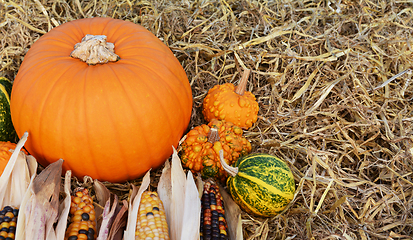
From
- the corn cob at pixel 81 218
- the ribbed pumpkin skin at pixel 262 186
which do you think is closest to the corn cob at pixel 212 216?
the ribbed pumpkin skin at pixel 262 186

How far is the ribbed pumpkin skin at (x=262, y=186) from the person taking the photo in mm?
2336

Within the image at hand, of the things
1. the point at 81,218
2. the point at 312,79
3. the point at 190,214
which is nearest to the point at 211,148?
the point at 190,214

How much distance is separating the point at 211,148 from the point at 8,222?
158 centimetres

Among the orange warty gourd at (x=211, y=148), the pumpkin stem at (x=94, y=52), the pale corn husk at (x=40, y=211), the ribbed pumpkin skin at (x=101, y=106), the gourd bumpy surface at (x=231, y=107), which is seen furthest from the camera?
the gourd bumpy surface at (x=231, y=107)

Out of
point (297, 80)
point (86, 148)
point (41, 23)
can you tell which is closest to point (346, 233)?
point (297, 80)

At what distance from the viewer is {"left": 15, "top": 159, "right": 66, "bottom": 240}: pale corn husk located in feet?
6.42

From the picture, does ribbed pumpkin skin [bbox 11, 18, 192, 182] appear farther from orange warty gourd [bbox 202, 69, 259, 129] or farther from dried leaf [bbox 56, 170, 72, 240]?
orange warty gourd [bbox 202, 69, 259, 129]

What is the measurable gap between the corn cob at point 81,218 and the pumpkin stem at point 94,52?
1.00 metres

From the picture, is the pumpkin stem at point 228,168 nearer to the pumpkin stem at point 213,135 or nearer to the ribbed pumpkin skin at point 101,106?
the pumpkin stem at point 213,135

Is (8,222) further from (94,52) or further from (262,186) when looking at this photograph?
(262,186)

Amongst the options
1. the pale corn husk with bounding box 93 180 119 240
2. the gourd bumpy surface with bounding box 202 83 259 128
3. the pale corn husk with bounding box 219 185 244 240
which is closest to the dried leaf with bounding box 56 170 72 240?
the pale corn husk with bounding box 93 180 119 240

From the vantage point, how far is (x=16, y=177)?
2393 millimetres

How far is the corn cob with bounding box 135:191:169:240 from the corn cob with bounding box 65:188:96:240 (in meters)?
0.33

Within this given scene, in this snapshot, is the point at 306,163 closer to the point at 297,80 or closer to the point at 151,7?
the point at 297,80
